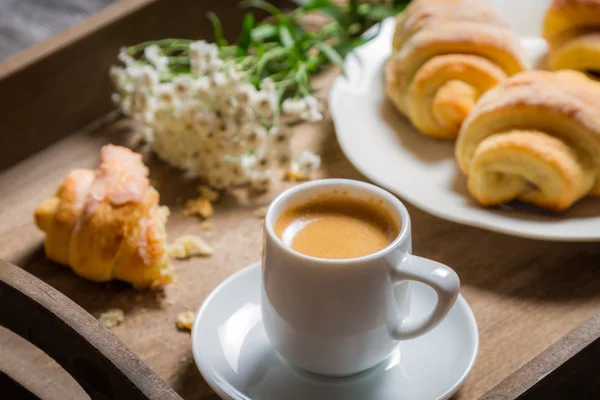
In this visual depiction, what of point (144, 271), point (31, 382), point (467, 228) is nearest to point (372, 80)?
point (467, 228)

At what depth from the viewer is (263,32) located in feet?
3.74

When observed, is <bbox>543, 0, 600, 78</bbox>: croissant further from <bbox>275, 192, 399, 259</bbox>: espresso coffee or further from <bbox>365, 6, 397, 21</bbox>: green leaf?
<bbox>275, 192, 399, 259</bbox>: espresso coffee

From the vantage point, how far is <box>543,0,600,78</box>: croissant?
0.99 meters

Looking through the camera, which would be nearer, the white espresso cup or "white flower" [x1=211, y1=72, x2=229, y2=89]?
the white espresso cup

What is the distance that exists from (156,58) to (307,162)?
27 centimetres

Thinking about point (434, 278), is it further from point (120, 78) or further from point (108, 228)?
point (120, 78)

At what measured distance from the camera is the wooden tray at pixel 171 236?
2.38 feet

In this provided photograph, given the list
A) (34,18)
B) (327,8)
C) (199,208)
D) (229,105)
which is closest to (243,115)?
(229,105)

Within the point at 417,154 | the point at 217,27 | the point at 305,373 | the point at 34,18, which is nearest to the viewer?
the point at 305,373

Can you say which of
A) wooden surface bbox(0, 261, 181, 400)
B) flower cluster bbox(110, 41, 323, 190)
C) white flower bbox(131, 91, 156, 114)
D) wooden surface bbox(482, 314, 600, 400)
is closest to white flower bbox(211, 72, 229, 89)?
flower cluster bbox(110, 41, 323, 190)

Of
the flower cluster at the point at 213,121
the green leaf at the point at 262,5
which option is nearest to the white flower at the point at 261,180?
the flower cluster at the point at 213,121

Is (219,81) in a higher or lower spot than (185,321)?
higher

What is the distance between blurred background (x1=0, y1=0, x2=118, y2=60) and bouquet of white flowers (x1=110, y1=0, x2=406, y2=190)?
38cm

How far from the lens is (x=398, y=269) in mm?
596
